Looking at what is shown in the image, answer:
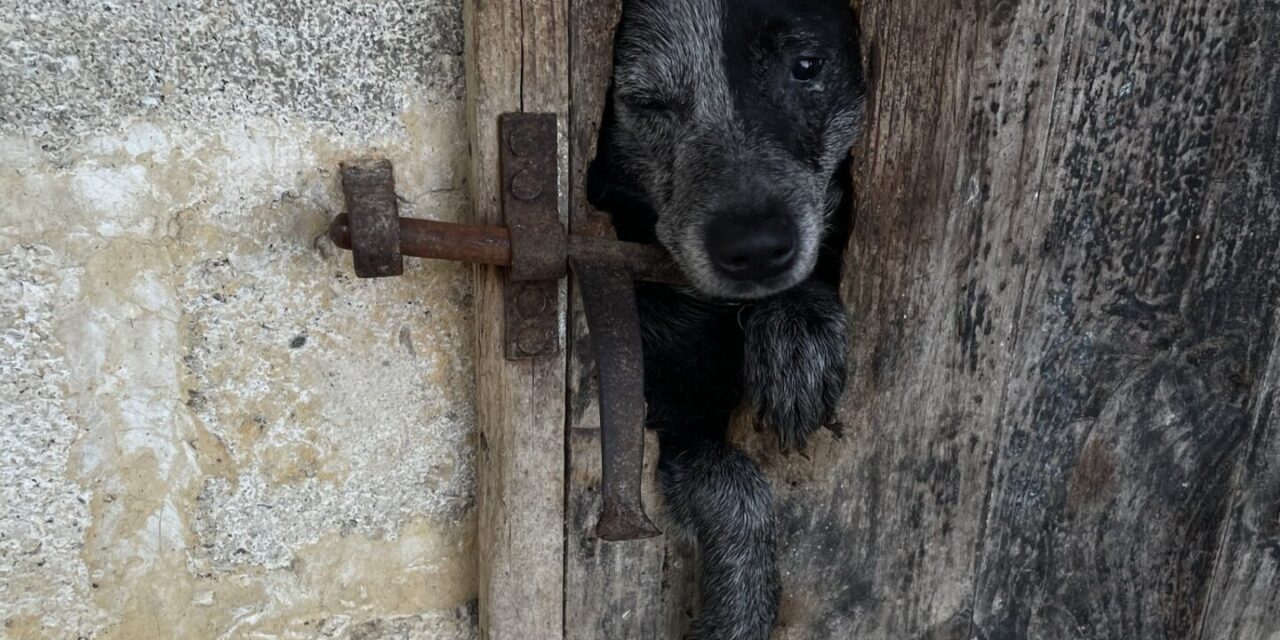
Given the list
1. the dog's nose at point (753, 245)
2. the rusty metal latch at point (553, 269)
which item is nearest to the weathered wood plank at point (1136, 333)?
the dog's nose at point (753, 245)

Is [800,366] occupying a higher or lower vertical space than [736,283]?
lower

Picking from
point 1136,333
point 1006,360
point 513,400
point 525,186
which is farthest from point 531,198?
point 1136,333

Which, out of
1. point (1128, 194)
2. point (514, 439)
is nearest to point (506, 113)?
point (514, 439)

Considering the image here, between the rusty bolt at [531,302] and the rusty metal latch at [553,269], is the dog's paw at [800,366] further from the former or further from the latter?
the rusty bolt at [531,302]

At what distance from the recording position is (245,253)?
4.43 ft

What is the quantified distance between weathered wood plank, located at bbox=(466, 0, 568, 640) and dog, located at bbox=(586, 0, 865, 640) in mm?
288

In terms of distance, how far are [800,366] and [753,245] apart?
0.82ft

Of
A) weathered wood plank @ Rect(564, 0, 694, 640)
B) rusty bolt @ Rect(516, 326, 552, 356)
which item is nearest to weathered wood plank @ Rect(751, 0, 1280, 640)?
weathered wood plank @ Rect(564, 0, 694, 640)

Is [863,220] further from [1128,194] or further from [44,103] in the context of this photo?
[44,103]

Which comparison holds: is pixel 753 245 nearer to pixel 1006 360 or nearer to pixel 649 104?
pixel 649 104

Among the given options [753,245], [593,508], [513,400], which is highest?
[753,245]

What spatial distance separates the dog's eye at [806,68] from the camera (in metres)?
1.66

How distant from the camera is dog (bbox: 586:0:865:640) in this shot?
153cm

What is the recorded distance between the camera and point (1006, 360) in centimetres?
163
